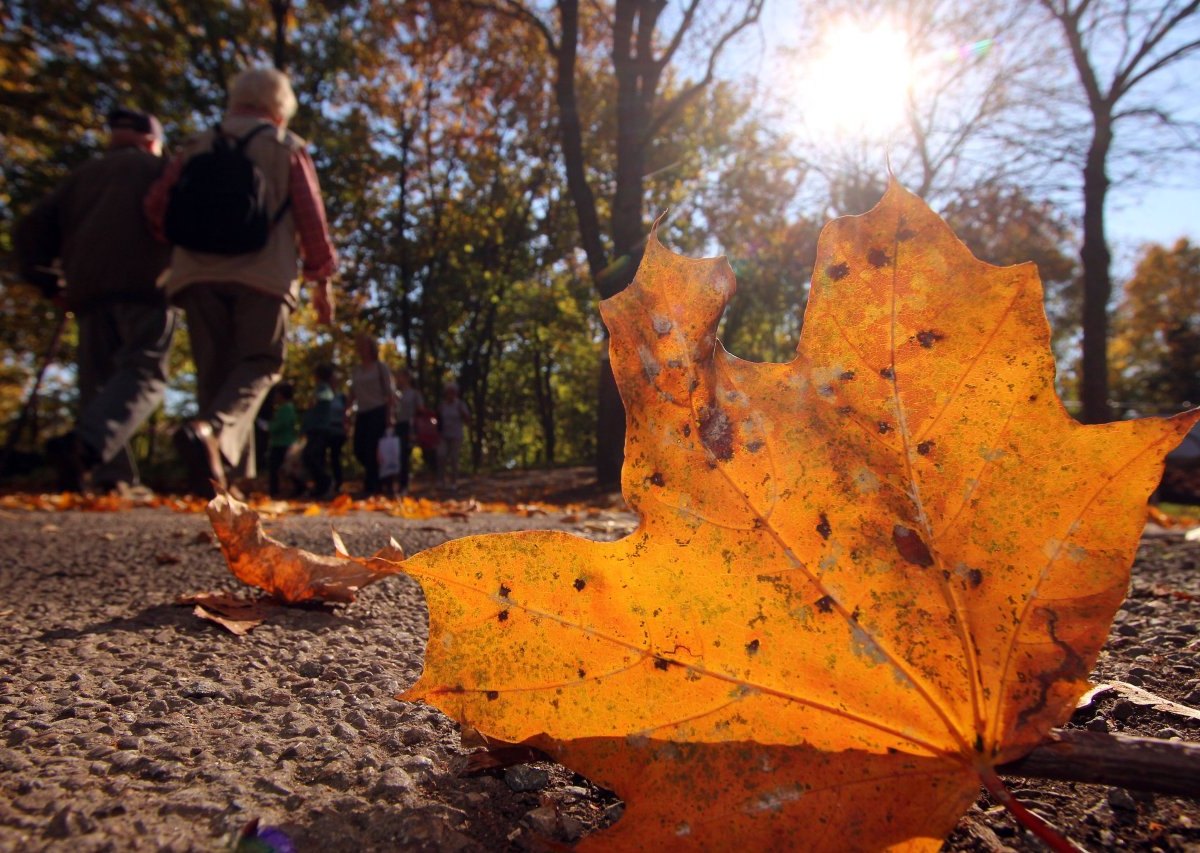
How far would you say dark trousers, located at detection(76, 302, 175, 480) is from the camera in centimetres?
375

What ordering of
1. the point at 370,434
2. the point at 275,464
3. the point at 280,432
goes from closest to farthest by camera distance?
the point at 370,434 < the point at 280,432 < the point at 275,464

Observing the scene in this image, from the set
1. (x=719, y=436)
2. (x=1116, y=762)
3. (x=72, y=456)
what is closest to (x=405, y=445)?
(x=72, y=456)

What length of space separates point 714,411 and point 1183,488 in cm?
1400

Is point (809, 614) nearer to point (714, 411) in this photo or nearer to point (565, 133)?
point (714, 411)

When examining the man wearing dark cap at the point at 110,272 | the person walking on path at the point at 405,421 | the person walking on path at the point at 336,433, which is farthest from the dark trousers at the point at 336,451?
the man wearing dark cap at the point at 110,272

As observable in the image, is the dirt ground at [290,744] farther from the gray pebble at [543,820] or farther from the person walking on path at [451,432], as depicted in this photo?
the person walking on path at [451,432]

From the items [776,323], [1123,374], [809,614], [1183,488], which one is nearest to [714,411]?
[809,614]

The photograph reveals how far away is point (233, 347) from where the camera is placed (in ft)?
12.5

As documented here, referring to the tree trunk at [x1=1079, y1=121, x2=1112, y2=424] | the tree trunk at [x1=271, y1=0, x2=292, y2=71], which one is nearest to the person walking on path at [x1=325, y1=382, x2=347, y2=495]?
the tree trunk at [x1=271, y1=0, x2=292, y2=71]

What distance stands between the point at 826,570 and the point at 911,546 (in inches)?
3.1

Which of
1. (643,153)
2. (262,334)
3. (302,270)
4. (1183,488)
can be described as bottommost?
(1183,488)

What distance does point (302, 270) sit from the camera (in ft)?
12.9

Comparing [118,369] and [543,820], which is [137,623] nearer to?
[543,820]

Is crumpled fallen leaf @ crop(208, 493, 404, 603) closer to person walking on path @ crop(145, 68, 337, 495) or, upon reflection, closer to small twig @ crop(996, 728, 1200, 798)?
small twig @ crop(996, 728, 1200, 798)
